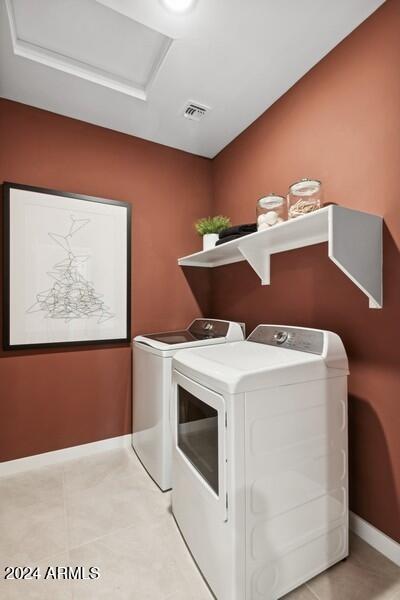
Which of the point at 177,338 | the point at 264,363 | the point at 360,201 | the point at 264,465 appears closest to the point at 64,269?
the point at 177,338

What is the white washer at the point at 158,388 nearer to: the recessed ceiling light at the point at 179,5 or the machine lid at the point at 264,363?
the machine lid at the point at 264,363

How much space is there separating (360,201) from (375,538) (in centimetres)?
157

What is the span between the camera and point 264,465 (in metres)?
1.04

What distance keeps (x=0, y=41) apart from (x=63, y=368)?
6.24 ft

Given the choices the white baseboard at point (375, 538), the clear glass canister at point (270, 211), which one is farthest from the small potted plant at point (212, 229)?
the white baseboard at point (375, 538)

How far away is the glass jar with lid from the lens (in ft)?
4.75

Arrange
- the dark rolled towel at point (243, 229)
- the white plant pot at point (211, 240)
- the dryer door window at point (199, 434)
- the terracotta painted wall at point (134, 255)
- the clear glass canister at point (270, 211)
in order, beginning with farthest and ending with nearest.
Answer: the white plant pot at point (211, 240), the terracotta painted wall at point (134, 255), the dark rolled towel at point (243, 229), the clear glass canister at point (270, 211), the dryer door window at point (199, 434)

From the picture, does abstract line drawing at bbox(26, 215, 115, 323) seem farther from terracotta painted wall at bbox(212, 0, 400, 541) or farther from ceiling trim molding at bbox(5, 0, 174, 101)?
terracotta painted wall at bbox(212, 0, 400, 541)

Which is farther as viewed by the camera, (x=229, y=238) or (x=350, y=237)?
(x=229, y=238)

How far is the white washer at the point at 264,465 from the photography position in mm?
1001

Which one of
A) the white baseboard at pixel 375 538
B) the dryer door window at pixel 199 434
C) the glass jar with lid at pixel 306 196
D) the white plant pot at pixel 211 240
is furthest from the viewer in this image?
the white plant pot at pixel 211 240

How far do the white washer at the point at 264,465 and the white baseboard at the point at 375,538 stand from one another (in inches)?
6.7

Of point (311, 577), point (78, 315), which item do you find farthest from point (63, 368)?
point (311, 577)

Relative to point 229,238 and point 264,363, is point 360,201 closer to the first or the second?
point 229,238
